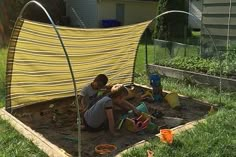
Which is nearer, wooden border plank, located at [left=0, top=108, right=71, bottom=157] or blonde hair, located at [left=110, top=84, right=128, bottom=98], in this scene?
wooden border plank, located at [left=0, top=108, right=71, bottom=157]

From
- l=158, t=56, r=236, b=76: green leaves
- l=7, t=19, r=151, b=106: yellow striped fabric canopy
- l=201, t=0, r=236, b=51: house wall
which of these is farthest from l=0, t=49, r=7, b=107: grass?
l=201, t=0, r=236, b=51: house wall

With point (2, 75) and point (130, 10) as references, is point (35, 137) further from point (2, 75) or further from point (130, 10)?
point (130, 10)

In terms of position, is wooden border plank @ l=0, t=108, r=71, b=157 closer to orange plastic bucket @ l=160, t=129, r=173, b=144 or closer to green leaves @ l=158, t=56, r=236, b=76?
orange plastic bucket @ l=160, t=129, r=173, b=144

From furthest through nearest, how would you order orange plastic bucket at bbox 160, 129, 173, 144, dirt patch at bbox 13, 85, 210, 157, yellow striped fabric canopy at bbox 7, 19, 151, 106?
yellow striped fabric canopy at bbox 7, 19, 151, 106 < dirt patch at bbox 13, 85, 210, 157 < orange plastic bucket at bbox 160, 129, 173, 144

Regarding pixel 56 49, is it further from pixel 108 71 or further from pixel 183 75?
pixel 183 75

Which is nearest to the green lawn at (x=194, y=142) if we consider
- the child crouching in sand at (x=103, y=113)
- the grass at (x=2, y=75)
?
the child crouching in sand at (x=103, y=113)

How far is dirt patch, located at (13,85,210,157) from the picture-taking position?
221 inches

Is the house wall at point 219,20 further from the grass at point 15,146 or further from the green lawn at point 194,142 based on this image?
the grass at point 15,146

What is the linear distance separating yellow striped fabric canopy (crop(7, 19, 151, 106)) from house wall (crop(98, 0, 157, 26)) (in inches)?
670

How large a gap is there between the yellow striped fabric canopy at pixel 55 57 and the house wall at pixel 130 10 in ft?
55.8

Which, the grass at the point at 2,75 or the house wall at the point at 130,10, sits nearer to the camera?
the grass at the point at 2,75

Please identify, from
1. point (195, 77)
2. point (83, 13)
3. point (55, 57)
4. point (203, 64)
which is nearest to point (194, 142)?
point (55, 57)

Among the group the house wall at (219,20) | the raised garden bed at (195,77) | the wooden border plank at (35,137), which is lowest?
the wooden border plank at (35,137)

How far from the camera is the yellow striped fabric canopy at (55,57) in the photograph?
647cm
